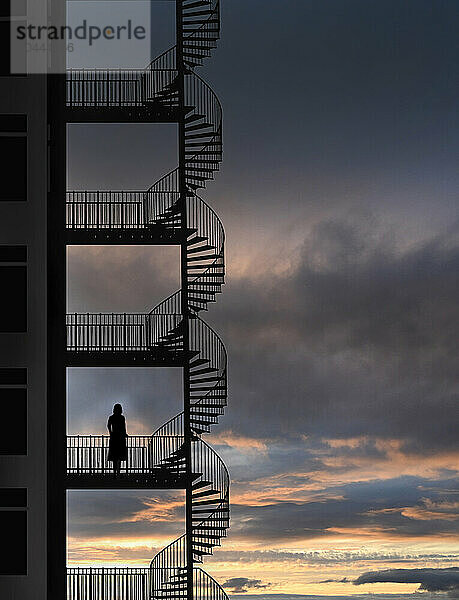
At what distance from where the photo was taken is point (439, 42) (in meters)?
23.8

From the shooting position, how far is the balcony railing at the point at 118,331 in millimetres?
20188

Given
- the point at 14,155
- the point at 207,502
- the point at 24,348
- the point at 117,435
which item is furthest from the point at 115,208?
the point at 24,348

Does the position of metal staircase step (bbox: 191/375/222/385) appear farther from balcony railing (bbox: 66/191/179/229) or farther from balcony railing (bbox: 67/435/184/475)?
balcony railing (bbox: 66/191/179/229)

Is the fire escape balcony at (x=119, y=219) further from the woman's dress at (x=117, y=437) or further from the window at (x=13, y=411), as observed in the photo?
the window at (x=13, y=411)

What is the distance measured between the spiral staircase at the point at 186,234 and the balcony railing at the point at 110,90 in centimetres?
2

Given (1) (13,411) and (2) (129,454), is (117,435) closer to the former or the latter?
(2) (129,454)

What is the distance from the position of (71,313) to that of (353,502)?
638 cm

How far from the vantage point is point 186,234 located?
802 inches

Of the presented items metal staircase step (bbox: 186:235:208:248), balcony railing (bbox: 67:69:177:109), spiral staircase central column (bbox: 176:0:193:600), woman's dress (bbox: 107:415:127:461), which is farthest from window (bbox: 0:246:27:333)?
balcony railing (bbox: 67:69:177:109)

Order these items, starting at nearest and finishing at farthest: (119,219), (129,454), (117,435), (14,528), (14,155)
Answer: (14,528)
(14,155)
(117,435)
(119,219)
(129,454)

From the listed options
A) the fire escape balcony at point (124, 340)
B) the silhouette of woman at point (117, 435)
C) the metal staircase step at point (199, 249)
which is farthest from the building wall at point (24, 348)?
the metal staircase step at point (199, 249)

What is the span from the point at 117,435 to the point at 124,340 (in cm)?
279

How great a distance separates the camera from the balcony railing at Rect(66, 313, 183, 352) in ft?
66.2

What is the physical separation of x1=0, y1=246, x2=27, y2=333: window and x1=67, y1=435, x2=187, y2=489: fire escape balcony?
37.9ft
